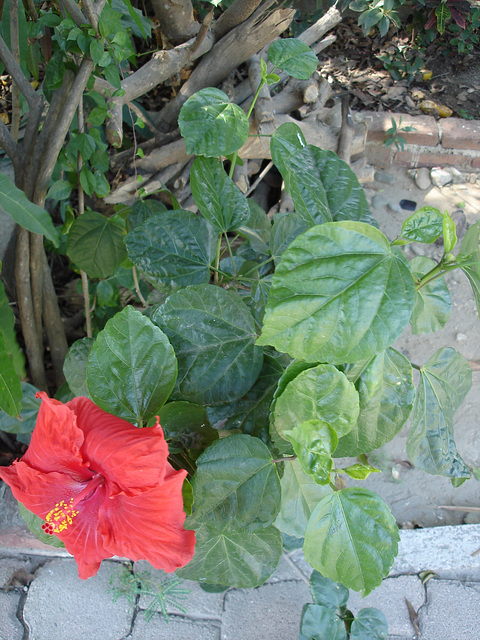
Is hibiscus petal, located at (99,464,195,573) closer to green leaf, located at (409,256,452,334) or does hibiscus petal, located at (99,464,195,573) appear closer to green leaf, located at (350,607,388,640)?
green leaf, located at (409,256,452,334)

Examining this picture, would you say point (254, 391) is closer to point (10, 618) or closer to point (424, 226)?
point (424, 226)

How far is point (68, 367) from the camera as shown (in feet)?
2.90

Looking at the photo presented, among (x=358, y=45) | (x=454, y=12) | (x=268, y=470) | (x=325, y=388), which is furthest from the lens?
(x=358, y=45)

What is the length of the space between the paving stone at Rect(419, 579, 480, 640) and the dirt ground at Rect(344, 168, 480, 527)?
188 mm

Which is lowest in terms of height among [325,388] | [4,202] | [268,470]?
[268,470]

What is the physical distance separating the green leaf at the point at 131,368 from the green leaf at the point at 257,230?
372 mm

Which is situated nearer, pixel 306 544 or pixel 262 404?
pixel 306 544

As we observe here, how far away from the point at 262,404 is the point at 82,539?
0.98 feet

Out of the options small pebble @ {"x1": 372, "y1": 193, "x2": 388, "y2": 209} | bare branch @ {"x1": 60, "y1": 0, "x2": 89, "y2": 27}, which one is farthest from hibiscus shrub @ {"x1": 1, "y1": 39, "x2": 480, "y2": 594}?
small pebble @ {"x1": 372, "y1": 193, "x2": 388, "y2": 209}

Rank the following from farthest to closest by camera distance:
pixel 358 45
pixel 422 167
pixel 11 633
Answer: pixel 358 45 < pixel 422 167 < pixel 11 633

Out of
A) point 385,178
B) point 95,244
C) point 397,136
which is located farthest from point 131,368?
point 397,136

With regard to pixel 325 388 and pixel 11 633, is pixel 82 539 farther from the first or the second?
pixel 11 633

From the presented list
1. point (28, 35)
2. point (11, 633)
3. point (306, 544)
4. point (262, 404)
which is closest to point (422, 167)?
point (28, 35)

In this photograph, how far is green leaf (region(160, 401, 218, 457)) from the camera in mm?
639
